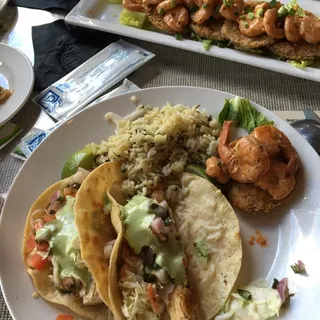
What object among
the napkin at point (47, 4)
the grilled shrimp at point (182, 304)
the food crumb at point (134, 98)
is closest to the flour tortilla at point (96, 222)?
the grilled shrimp at point (182, 304)

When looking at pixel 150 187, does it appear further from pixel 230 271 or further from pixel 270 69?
pixel 270 69

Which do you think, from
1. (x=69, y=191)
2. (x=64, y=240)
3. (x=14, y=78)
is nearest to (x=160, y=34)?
(x=14, y=78)

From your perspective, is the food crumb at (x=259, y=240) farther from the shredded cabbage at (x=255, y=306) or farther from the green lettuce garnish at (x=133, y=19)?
the green lettuce garnish at (x=133, y=19)

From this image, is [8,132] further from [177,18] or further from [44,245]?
[177,18]

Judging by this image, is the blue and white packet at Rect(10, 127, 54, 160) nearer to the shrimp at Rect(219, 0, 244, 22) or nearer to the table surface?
the table surface

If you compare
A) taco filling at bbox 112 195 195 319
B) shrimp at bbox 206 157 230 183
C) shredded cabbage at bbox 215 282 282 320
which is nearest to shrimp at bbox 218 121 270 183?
shrimp at bbox 206 157 230 183

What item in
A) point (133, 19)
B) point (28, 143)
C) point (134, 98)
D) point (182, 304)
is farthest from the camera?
point (133, 19)

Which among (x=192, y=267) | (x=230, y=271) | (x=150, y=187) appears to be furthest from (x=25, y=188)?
(x=230, y=271)
